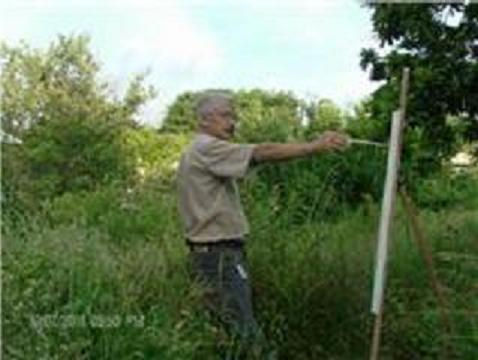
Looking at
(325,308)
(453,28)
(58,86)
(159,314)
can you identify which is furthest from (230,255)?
(58,86)

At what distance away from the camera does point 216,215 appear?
18.3ft

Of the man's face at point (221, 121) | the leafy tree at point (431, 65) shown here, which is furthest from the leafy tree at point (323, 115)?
the man's face at point (221, 121)

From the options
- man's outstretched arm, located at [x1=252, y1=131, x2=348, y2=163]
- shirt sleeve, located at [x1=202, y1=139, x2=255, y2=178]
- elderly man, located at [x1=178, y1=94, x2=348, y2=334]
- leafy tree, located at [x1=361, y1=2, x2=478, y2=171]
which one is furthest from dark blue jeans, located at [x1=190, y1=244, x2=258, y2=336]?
leafy tree, located at [x1=361, y1=2, x2=478, y2=171]

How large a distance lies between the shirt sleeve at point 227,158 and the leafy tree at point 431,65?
12.4ft

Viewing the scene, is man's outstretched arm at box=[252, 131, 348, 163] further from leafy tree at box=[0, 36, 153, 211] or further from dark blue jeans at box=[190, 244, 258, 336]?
leafy tree at box=[0, 36, 153, 211]

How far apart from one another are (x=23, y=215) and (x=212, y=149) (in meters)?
1.85

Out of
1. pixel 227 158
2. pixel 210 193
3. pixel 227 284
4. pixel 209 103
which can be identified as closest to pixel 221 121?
pixel 209 103

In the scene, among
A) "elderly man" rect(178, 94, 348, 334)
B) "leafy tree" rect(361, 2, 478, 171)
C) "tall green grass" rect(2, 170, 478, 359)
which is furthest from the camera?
"leafy tree" rect(361, 2, 478, 171)

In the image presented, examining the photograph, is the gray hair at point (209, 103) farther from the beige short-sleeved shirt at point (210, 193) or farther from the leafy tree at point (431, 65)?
the leafy tree at point (431, 65)

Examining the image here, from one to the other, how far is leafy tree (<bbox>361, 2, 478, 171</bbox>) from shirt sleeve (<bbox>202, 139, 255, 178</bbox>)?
12.4ft

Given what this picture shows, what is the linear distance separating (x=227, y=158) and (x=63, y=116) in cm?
1299

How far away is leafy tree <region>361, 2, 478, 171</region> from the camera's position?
902 cm

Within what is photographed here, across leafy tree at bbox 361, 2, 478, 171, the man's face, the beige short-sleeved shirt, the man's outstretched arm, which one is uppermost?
leafy tree at bbox 361, 2, 478, 171

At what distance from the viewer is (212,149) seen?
18.2 ft
